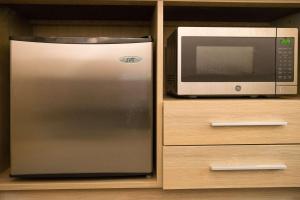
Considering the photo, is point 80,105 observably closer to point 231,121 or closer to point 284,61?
point 231,121

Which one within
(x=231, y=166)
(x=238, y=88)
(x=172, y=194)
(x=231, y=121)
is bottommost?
(x=172, y=194)

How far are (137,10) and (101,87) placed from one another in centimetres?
36

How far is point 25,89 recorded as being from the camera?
35.4 inches

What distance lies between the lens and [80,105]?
91 cm

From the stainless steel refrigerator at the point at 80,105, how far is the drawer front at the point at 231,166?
11 centimetres

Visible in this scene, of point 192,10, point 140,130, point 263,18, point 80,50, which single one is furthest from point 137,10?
point 263,18

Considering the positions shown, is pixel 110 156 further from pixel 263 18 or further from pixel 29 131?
pixel 263 18

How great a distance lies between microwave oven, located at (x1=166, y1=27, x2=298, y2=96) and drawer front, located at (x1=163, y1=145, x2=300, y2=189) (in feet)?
0.59

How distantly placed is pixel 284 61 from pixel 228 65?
0.18 meters

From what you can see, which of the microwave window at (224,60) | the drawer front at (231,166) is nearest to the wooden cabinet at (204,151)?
the drawer front at (231,166)

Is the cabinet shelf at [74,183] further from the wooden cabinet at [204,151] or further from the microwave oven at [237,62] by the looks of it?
the microwave oven at [237,62]

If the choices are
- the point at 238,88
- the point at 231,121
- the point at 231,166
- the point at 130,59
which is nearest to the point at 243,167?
the point at 231,166

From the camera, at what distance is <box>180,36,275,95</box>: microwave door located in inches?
37.5

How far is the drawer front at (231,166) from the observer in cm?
92
